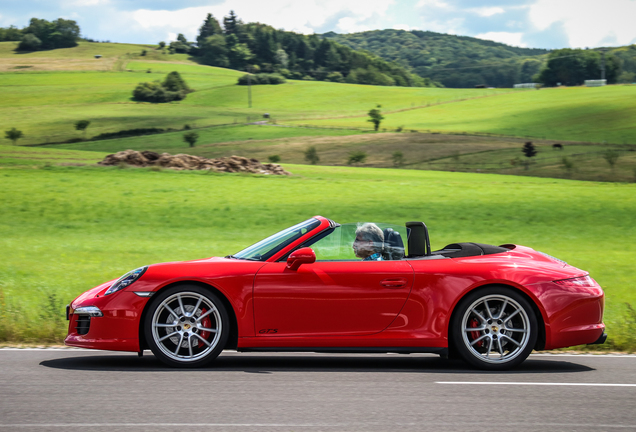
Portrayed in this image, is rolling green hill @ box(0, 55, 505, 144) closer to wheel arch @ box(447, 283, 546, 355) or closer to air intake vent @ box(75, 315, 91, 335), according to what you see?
air intake vent @ box(75, 315, 91, 335)

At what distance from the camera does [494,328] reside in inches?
242

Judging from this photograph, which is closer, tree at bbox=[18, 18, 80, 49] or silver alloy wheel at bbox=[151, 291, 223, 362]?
silver alloy wheel at bbox=[151, 291, 223, 362]

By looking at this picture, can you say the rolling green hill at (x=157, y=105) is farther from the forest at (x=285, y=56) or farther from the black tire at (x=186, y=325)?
the black tire at (x=186, y=325)

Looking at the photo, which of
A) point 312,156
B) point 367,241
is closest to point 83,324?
point 367,241

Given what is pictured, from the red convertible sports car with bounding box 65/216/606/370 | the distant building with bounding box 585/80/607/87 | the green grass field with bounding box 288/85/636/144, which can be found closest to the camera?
the red convertible sports car with bounding box 65/216/606/370

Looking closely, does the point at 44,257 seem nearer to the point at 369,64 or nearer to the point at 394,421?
the point at 394,421

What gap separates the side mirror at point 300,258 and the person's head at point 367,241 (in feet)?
1.58

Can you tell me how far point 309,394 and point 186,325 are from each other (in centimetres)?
131

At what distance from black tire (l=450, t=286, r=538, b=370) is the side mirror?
1314 mm

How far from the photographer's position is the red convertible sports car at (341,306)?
5.91 meters

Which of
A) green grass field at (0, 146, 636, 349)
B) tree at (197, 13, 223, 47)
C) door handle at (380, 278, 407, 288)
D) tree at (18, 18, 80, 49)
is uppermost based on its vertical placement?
tree at (197, 13, 223, 47)

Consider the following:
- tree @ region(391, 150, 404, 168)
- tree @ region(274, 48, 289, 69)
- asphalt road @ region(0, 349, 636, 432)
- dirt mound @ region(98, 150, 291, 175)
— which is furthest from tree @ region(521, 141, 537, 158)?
tree @ region(274, 48, 289, 69)

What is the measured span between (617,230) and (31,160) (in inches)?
1298

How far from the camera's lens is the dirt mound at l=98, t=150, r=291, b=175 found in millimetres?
39875
